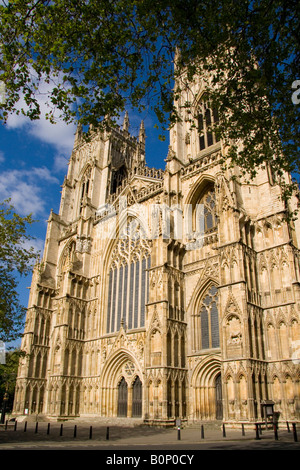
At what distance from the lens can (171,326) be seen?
21.1 m

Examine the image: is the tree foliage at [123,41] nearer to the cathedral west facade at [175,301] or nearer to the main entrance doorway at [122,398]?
the cathedral west facade at [175,301]

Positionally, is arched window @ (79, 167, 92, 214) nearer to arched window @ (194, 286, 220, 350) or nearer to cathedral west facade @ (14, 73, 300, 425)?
cathedral west facade @ (14, 73, 300, 425)

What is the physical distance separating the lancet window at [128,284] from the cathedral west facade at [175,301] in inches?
4.1

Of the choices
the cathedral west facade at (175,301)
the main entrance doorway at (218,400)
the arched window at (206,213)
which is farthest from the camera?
the arched window at (206,213)

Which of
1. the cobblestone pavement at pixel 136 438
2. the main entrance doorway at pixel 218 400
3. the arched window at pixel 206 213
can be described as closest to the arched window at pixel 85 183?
the arched window at pixel 206 213

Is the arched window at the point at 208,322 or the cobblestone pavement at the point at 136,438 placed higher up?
the arched window at the point at 208,322

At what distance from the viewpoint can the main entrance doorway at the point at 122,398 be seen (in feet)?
79.5

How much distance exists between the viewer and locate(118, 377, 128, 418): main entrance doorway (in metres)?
24.2

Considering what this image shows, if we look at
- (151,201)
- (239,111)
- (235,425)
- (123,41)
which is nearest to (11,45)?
(123,41)

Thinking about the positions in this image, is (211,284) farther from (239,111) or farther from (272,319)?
(239,111)

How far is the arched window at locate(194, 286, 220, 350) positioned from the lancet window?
4.54m

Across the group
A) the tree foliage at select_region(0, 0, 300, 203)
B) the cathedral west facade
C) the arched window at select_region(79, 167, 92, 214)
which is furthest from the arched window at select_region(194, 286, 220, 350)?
the arched window at select_region(79, 167, 92, 214)

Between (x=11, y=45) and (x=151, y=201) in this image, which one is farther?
(x=151, y=201)

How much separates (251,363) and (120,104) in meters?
12.3
